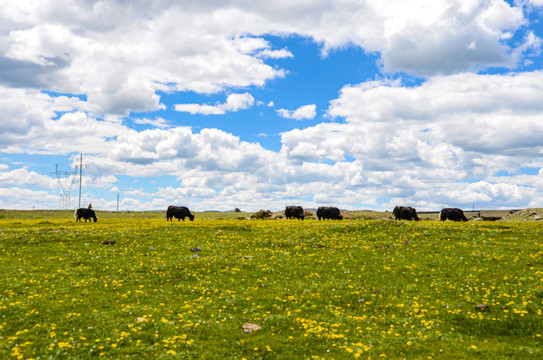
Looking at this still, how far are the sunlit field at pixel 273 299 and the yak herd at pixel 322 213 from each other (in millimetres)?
30642

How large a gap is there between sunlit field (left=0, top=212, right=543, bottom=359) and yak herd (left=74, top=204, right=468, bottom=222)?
30642mm

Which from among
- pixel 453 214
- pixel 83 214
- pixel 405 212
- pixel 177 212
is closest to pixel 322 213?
pixel 405 212

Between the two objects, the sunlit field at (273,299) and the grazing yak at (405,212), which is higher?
the grazing yak at (405,212)

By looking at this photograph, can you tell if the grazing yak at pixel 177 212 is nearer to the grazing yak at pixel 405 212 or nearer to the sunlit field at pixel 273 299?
the sunlit field at pixel 273 299

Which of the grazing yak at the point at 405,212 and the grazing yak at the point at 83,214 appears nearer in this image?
the grazing yak at the point at 83,214

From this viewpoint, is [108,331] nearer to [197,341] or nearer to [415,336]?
[197,341]

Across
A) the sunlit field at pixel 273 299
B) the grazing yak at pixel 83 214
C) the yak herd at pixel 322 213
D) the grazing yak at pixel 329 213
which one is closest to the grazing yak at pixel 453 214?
the yak herd at pixel 322 213

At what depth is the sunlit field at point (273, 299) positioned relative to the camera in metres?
13.7

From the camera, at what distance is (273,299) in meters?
19.4

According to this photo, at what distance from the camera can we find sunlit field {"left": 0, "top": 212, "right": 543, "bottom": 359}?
13.7 m

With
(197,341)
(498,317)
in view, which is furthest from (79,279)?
(498,317)

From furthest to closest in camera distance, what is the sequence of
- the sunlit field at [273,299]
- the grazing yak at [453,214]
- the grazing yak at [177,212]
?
the grazing yak at [177,212]
the grazing yak at [453,214]
the sunlit field at [273,299]

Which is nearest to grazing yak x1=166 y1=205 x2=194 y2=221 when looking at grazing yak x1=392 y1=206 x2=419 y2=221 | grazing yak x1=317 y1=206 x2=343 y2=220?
grazing yak x1=317 y1=206 x2=343 y2=220

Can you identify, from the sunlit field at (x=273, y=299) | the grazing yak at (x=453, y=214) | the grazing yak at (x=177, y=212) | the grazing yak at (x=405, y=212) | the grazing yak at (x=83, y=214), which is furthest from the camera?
the grazing yak at (x=405, y=212)
